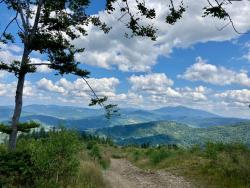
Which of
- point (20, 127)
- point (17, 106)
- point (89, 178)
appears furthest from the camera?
point (89, 178)

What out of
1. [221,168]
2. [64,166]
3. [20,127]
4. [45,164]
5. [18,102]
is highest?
[18,102]

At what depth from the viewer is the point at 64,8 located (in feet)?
59.9

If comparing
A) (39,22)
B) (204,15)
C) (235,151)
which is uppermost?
(39,22)

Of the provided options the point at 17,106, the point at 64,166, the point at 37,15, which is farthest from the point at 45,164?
the point at 37,15

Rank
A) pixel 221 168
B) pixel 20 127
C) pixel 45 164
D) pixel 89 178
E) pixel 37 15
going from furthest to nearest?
1. pixel 221 168
2. pixel 89 178
3. pixel 20 127
4. pixel 37 15
5. pixel 45 164

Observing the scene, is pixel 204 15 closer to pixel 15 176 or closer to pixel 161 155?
pixel 15 176

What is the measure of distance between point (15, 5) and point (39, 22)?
134 cm

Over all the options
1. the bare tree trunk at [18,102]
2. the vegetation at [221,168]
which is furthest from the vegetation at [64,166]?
the bare tree trunk at [18,102]

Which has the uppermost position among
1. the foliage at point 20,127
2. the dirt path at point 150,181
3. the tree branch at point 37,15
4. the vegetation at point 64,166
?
the tree branch at point 37,15

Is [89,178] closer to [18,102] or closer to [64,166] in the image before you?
[64,166]

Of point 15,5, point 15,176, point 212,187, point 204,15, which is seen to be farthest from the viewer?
point 212,187

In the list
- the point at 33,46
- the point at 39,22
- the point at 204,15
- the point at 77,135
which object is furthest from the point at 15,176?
the point at 204,15

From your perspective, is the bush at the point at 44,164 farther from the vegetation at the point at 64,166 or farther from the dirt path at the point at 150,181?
the dirt path at the point at 150,181

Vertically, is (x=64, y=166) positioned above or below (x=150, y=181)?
above
